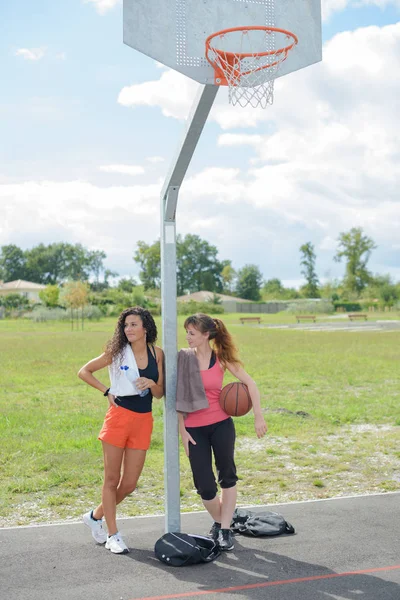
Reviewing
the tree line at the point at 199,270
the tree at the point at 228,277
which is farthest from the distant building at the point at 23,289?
the tree at the point at 228,277

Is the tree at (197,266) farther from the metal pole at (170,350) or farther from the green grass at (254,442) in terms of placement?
the metal pole at (170,350)

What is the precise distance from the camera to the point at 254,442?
10242 millimetres

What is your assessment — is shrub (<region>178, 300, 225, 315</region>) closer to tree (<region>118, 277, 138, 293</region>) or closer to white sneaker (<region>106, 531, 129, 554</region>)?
tree (<region>118, 277, 138, 293</region>)

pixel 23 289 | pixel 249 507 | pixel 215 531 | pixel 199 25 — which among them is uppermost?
pixel 23 289

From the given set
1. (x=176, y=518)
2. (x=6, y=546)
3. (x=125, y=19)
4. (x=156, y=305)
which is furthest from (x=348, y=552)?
(x=156, y=305)

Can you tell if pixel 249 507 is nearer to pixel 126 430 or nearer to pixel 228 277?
pixel 126 430

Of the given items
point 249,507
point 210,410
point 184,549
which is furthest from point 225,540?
point 249,507

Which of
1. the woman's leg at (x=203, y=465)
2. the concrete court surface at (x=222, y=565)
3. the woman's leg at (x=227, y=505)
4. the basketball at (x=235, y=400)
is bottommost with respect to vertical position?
the concrete court surface at (x=222, y=565)

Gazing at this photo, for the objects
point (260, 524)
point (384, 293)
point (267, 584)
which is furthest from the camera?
point (384, 293)

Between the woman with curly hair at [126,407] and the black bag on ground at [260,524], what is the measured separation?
108 centimetres

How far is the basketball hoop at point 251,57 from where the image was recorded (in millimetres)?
5434

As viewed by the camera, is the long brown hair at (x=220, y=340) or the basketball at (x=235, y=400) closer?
the basketball at (x=235, y=400)

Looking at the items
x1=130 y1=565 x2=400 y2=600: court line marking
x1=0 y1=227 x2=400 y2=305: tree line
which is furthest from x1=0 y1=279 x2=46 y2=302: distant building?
x1=130 y1=565 x2=400 y2=600: court line marking

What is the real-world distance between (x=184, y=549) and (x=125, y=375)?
141cm
